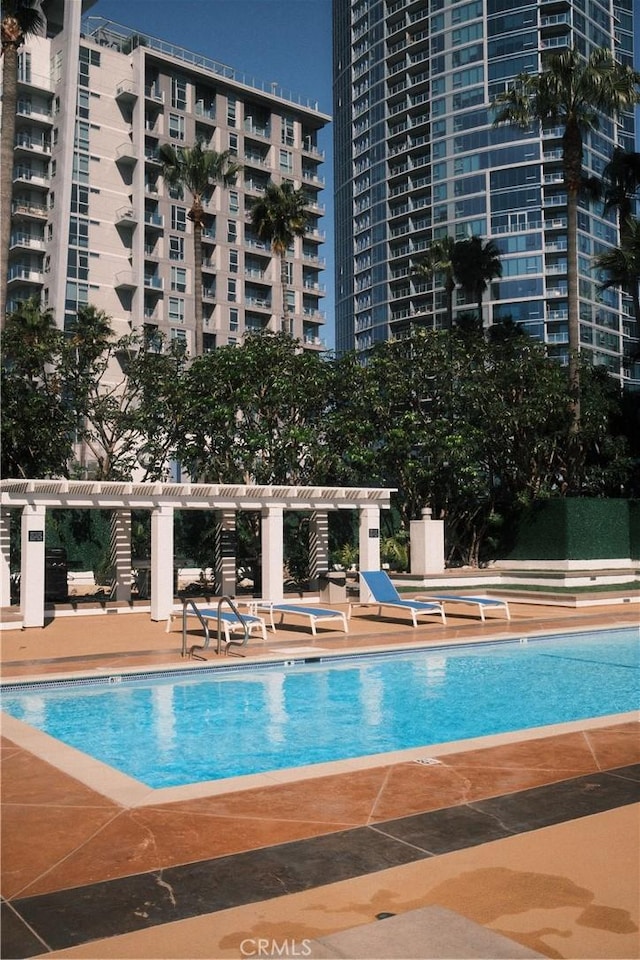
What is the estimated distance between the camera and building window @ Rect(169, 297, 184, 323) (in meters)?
71.3

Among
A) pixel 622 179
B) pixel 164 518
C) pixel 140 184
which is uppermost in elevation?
pixel 140 184

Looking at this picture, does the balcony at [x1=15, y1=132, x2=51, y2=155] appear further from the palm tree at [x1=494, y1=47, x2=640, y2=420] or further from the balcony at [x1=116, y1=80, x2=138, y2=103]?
the palm tree at [x1=494, y1=47, x2=640, y2=420]

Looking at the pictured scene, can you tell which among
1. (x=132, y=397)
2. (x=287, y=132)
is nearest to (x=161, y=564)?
(x=132, y=397)

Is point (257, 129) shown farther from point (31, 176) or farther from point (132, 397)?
point (132, 397)

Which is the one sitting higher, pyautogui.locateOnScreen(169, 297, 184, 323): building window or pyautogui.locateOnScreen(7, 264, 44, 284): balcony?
pyautogui.locateOnScreen(7, 264, 44, 284): balcony

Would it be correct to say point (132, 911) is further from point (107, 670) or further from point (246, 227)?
point (246, 227)

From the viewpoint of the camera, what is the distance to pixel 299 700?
40.0 feet

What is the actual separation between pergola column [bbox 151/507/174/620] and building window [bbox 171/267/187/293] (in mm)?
53762

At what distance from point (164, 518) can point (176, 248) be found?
55.8 metres

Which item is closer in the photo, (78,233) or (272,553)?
(272,553)

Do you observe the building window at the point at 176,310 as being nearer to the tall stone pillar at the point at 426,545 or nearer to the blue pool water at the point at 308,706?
the tall stone pillar at the point at 426,545

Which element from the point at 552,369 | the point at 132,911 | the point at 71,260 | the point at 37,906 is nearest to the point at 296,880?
the point at 132,911

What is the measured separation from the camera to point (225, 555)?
24453 mm

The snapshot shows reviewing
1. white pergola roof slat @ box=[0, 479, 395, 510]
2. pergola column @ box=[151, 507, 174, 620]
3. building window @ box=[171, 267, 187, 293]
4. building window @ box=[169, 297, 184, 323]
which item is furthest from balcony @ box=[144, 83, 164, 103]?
pergola column @ box=[151, 507, 174, 620]
